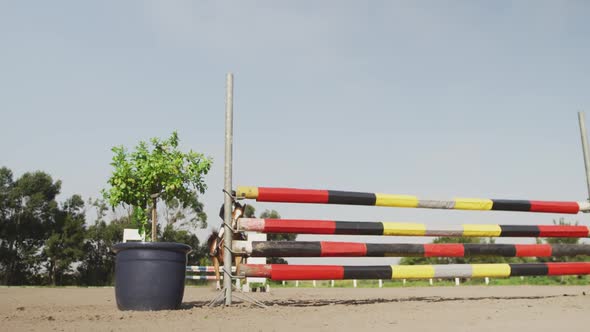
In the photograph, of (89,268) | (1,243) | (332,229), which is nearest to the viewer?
(332,229)

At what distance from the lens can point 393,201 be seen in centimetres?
621

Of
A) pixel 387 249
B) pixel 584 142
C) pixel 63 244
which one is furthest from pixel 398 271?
pixel 63 244

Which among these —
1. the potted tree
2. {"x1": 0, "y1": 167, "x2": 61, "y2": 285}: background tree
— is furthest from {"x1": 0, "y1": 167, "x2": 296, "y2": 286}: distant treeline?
the potted tree

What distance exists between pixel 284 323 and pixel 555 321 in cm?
220

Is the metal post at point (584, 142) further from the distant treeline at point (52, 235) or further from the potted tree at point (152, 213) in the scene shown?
the distant treeline at point (52, 235)

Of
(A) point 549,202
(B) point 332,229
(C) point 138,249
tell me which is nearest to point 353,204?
(B) point 332,229

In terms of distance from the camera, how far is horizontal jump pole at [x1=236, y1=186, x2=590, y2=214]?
5754 millimetres

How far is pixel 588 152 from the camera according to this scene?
7.50 m

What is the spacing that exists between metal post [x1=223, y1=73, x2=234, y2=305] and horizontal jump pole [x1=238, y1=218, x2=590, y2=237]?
21 cm

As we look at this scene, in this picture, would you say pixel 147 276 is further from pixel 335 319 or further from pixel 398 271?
pixel 398 271

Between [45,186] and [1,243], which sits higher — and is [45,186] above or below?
above

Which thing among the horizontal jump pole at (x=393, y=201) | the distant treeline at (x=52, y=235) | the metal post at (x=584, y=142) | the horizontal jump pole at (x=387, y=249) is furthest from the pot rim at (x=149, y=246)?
the distant treeline at (x=52, y=235)

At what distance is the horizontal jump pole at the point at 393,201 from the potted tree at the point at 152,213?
1.11 m

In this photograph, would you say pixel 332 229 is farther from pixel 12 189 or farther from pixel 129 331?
pixel 12 189
